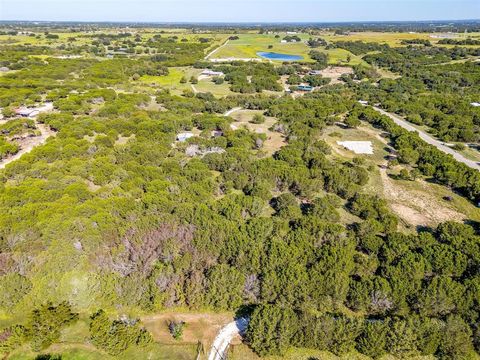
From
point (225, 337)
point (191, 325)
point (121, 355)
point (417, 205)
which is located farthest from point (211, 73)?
point (121, 355)

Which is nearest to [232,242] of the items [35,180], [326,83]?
[35,180]

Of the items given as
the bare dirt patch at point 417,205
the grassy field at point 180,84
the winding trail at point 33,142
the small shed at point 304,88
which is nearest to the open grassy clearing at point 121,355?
the bare dirt patch at point 417,205

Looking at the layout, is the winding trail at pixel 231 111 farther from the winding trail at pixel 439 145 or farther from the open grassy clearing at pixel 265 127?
the winding trail at pixel 439 145

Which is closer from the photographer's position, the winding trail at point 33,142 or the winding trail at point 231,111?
the winding trail at point 33,142

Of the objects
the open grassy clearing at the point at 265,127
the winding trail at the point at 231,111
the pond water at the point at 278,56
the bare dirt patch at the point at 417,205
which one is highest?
the pond water at the point at 278,56

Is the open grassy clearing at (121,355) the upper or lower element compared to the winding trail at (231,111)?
lower

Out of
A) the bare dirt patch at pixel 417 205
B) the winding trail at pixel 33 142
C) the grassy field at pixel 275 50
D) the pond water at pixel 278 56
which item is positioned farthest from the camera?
the pond water at pixel 278 56

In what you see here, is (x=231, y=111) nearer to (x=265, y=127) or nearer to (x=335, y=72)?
(x=265, y=127)

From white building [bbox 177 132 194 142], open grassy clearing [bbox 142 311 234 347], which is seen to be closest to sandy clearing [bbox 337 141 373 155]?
white building [bbox 177 132 194 142]
